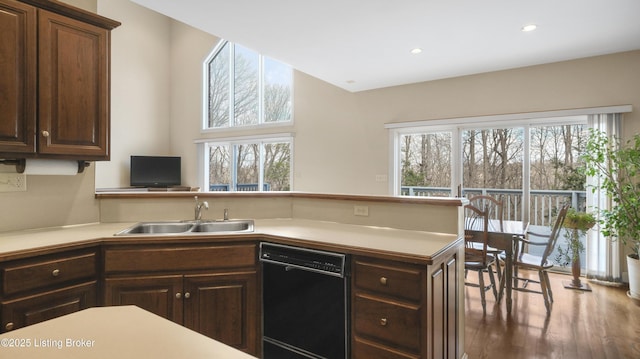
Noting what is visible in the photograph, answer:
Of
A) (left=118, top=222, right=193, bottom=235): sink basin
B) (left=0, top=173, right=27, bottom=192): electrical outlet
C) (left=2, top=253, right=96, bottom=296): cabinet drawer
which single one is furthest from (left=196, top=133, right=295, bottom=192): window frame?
(left=2, top=253, right=96, bottom=296): cabinet drawer

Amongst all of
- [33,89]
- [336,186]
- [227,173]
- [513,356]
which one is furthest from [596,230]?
[227,173]

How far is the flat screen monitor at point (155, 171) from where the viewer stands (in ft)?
22.4

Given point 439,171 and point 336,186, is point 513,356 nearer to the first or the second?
point 439,171

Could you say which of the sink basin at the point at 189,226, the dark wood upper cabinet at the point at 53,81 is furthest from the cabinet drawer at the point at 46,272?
the dark wood upper cabinet at the point at 53,81

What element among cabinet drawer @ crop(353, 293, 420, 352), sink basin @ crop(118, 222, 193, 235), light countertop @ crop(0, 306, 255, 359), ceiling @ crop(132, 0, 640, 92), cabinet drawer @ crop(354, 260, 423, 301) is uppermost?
ceiling @ crop(132, 0, 640, 92)

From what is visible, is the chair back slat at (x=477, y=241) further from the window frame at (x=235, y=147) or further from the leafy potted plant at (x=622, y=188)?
the window frame at (x=235, y=147)

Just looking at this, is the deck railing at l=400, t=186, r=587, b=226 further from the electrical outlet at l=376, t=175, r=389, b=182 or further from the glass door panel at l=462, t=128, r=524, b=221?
the electrical outlet at l=376, t=175, r=389, b=182

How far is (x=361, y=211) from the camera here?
7.86ft

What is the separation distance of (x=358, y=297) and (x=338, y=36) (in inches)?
103

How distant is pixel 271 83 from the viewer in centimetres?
644

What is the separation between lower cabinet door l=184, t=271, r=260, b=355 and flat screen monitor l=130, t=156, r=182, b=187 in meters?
5.68

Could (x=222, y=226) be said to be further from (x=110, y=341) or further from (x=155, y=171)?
(x=155, y=171)

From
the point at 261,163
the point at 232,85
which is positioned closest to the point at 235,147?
the point at 261,163

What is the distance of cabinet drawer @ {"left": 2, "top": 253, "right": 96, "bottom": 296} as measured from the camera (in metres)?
1.56
